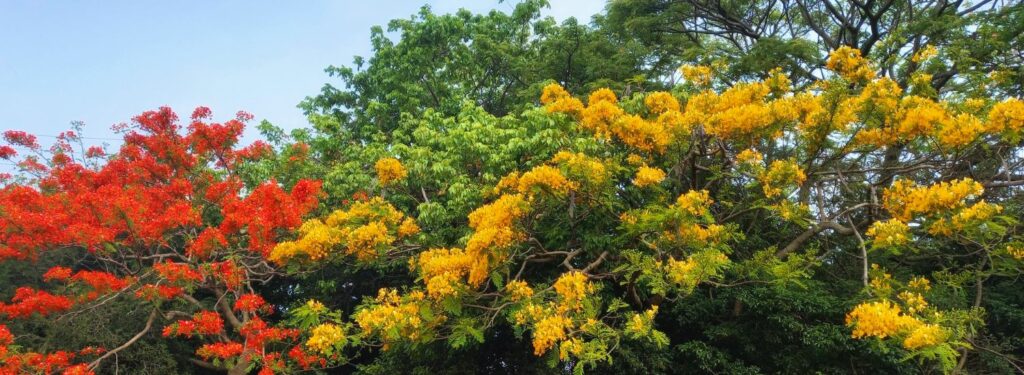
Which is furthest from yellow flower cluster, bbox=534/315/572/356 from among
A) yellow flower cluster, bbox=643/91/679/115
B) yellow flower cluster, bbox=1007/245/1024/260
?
yellow flower cluster, bbox=1007/245/1024/260

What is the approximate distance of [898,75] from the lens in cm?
852

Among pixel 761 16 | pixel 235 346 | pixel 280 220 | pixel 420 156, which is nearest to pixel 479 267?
pixel 420 156

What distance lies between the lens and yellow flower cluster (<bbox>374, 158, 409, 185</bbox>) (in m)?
6.35

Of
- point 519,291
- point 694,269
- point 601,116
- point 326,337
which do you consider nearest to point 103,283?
point 326,337

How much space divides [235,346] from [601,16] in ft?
25.5

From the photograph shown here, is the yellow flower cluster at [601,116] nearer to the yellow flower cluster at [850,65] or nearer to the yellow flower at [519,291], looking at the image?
the yellow flower at [519,291]

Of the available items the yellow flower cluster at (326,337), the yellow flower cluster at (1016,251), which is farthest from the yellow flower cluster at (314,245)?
the yellow flower cluster at (1016,251)

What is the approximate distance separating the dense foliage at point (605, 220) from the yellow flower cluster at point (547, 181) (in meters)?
0.02

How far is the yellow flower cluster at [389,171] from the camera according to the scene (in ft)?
20.8

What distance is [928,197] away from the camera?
4066 mm

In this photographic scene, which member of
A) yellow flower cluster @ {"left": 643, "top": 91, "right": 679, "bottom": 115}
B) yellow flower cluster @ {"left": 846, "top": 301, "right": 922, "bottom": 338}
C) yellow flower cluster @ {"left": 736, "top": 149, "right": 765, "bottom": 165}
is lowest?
yellow flower cluster @ {"left": 846, "top": 301, "right": 922, "bottom": 338}

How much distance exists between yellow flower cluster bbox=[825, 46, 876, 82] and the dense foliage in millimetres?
26

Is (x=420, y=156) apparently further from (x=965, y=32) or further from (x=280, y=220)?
(x=965, y=32)

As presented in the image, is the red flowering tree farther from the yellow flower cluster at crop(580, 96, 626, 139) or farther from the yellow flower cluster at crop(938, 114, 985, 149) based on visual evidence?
the yellow flower cluster at crop(938, 114, 985, 149)
